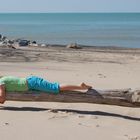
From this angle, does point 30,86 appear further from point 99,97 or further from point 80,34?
point 80,34

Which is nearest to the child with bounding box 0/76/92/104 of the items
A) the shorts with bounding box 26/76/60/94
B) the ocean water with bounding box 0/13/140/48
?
the shorts with bounding box 26/76/60/94

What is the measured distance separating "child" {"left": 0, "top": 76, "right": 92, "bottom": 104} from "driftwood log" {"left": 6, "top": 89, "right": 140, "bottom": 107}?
0.08 metres

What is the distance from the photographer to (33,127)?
7.19 m

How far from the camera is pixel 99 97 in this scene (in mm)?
8109

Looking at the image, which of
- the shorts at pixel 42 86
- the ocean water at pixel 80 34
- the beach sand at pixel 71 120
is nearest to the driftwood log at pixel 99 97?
the shorts at pixel 42 86

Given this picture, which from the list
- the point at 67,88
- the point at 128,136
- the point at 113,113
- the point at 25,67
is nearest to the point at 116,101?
the point at 113,113

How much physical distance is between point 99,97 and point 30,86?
1074mm

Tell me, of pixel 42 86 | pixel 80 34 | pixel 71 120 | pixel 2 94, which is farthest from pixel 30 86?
pixel 80 34

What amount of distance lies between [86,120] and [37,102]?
4.59 ft

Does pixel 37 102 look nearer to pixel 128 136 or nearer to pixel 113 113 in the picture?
pixel 113 113

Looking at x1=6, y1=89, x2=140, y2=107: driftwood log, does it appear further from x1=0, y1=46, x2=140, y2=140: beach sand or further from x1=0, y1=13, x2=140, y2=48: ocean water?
x1=0, y1=13, x2=140, y2=48: ocean water

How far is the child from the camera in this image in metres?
8.17

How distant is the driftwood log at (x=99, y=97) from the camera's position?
26.3 feet

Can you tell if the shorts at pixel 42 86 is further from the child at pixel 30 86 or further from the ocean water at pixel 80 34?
the ocean water at pixel 80 34
